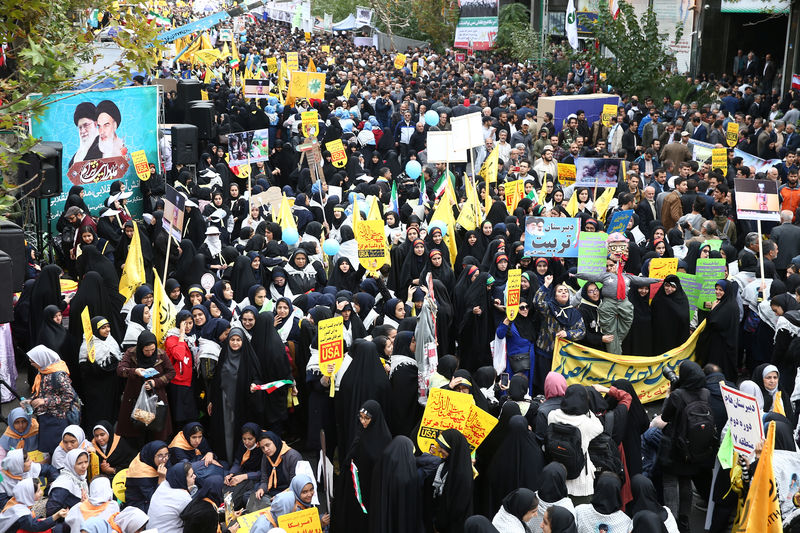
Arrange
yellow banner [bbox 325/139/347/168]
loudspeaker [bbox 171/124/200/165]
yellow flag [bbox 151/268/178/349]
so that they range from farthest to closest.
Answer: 1. yellow banner [bbox 325/139/347/168]
2. loudspeaker [bbox 171/124/200/165]
3. yellow flag [bbox 151/268/178/349]

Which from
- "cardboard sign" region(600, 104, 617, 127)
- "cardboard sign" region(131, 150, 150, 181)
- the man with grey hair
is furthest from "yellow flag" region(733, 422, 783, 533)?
"cardboard sign" region(600, 104, 617, 127)

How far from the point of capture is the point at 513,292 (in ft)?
27.0

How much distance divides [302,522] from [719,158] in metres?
8.94

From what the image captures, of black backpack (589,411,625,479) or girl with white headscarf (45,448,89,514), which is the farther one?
girl with white headscarf (45,448,89,514)

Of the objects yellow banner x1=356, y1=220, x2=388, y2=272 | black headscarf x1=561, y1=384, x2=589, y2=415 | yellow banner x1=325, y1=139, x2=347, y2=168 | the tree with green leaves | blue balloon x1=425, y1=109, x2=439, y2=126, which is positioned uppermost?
the tree with green leaves

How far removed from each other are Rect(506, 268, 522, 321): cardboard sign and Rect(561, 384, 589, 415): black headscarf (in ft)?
7.14

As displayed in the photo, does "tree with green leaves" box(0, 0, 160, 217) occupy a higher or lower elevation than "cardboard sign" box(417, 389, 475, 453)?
higher

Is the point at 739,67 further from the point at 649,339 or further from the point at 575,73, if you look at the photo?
the point at 649,339

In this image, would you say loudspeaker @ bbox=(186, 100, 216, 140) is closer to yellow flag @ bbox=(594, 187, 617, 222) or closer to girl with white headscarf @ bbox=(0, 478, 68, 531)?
yellow flag @ bbox=(594, 187, 617, 222)

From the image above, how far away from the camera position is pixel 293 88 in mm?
17969

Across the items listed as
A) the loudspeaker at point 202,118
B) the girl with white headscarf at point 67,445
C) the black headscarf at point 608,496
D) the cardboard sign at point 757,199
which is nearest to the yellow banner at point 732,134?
the cardboard sign at point 757,199

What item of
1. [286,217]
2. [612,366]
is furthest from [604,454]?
[286,217]

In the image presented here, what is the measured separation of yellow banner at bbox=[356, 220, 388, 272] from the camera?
9281 millimetres

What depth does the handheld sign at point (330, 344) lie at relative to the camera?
286 inches
